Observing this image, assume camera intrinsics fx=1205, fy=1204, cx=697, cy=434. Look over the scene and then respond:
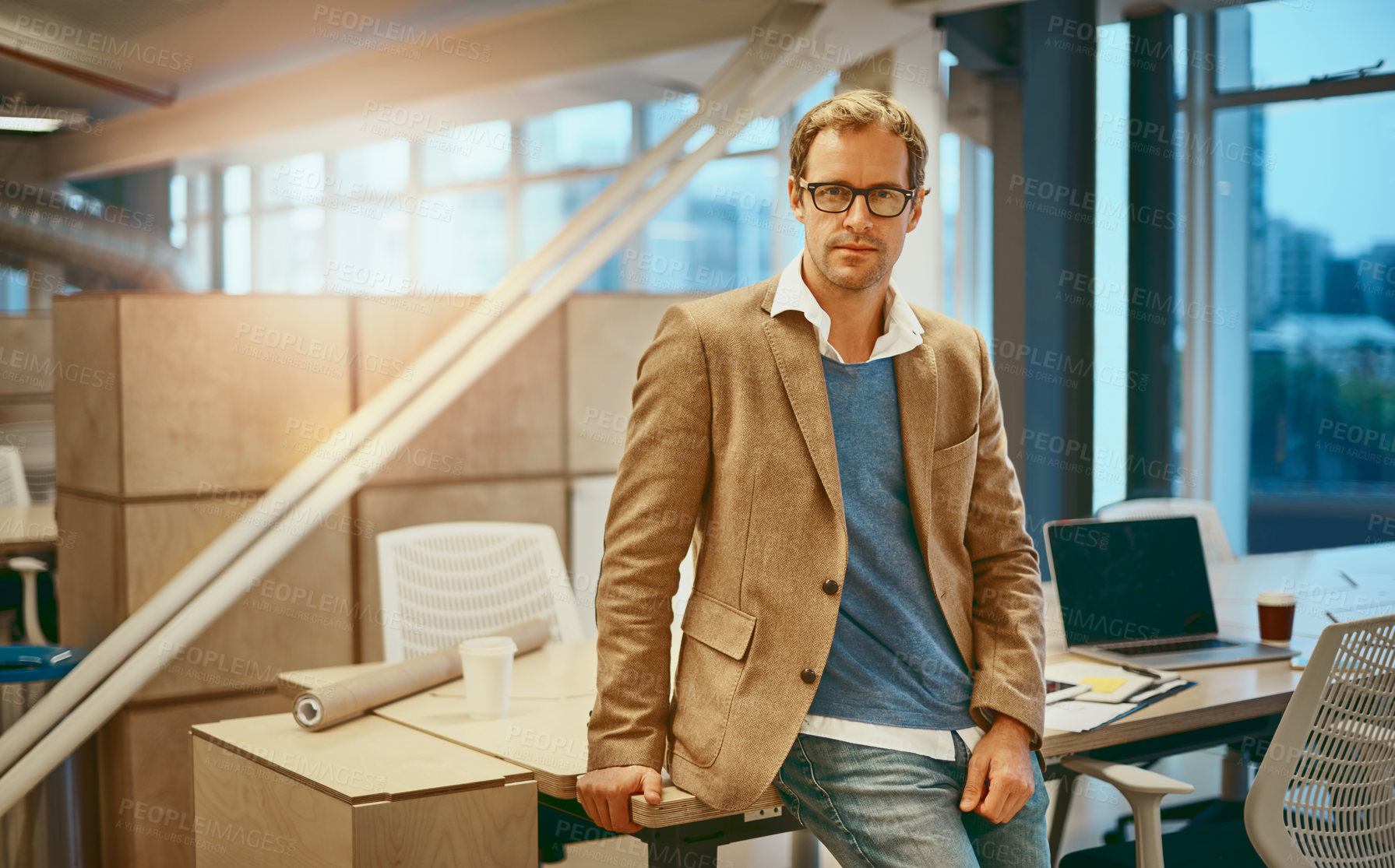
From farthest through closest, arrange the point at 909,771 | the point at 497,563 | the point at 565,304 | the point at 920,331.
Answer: the point at 565,304 → the point at 497,563 → the point at 920,331 → the point at 909,771

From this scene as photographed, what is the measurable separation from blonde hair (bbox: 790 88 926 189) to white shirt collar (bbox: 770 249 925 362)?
150mm

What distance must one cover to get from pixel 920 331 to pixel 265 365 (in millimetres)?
2415

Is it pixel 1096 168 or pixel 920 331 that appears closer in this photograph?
pixel 920 331

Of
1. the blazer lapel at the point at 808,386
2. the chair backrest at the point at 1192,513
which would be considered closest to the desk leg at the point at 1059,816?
the chair backrest at the point at 1192,513

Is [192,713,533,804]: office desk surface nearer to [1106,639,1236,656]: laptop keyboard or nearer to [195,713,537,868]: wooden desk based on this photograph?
[195,713,537,868]: wooden desk

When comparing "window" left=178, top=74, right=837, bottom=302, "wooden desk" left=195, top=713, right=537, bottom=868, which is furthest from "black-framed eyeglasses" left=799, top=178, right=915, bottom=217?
"window" left=178, top=74, right=837, bottom=302

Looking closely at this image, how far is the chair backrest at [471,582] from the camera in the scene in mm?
3154

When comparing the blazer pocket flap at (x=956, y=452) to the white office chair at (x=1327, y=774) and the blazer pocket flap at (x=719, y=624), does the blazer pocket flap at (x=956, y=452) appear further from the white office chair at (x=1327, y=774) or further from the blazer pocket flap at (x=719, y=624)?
the white office chair at (x=1327, y=774)

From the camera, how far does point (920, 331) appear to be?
1722 millimetres

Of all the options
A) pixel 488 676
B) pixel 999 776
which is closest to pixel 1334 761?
pixel 999 776

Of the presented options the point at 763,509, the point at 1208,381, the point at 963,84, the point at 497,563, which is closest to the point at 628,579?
the point at 763,509

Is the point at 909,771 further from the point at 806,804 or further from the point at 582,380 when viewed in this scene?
the point at 582,380

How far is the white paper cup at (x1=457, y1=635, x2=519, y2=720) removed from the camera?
85.2 inches

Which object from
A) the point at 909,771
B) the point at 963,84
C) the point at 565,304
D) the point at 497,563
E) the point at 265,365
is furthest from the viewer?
the point at 963,84
